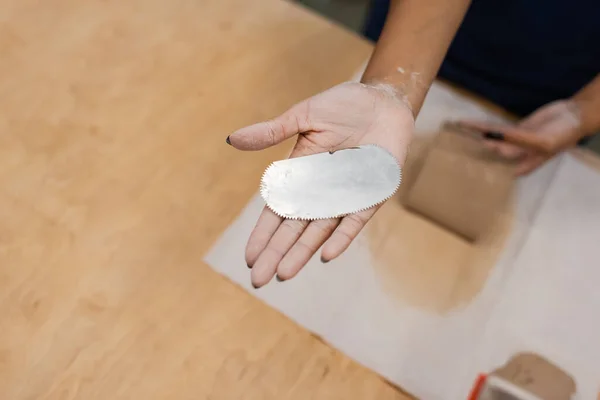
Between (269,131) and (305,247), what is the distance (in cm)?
12

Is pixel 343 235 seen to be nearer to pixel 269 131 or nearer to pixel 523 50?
pixel 269 131

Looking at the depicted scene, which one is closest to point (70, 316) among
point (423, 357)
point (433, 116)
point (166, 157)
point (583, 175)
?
point (166, 157)

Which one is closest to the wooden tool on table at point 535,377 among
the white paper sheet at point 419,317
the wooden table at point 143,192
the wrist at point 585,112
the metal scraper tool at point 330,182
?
the white paper sheet at point 419,317

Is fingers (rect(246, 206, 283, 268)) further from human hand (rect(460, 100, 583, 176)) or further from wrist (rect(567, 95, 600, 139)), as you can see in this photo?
wrist (rect(567, 95, 600, 139))

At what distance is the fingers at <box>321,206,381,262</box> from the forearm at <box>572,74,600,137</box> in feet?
1.29

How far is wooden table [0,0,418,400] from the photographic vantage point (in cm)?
56

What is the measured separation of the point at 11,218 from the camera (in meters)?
0.61

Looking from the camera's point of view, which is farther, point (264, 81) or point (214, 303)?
point (264, 81)

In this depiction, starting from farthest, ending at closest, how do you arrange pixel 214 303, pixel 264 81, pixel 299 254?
pixel 264 81 < pixel 214 303 < pixel 299 254

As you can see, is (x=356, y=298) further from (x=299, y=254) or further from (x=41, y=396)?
(x=41, y=396)

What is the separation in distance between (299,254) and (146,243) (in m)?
0.23

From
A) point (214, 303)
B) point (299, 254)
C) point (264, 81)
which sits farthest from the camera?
point (264, 81)

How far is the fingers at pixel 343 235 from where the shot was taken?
499 mm

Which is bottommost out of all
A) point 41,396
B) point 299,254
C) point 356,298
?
point 41,396
